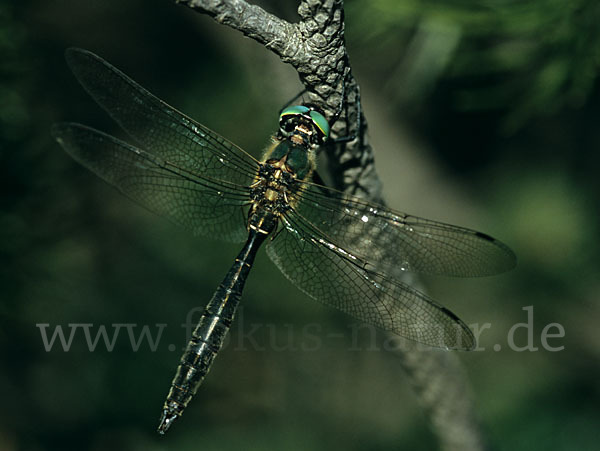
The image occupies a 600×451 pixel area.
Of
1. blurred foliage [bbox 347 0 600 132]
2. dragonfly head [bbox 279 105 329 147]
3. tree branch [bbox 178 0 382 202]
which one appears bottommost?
dragonfly head [bbox 279 105 329 147]

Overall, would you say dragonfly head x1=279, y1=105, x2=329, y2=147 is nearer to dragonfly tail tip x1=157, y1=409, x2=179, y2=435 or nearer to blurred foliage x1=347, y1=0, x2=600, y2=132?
blurred foliage x1=347, y1=0, x2=600, y2=132

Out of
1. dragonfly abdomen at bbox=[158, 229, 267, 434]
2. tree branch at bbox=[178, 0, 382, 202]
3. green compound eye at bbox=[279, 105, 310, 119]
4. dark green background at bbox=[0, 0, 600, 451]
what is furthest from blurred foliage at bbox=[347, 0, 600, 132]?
dragonfly abdomen at bbox=[158, 229, 267, 434]

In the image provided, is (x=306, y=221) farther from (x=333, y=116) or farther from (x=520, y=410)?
(x=520, y=410)

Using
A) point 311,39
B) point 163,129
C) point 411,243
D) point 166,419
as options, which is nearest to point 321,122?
point 311,39

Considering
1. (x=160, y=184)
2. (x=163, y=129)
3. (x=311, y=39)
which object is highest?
(x=311, y=39)

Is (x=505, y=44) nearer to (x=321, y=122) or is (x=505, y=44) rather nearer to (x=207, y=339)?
(x=321, y=122)

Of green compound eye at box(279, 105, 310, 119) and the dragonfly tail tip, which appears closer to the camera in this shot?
green compound eye at box(279, 105, 310, 119)

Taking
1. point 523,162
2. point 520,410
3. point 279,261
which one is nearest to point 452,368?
point 279,261
